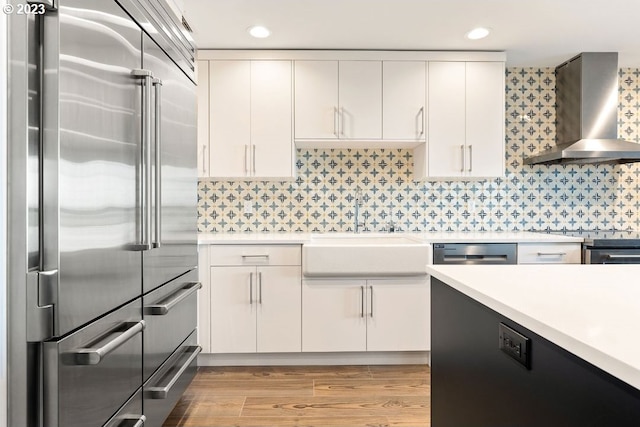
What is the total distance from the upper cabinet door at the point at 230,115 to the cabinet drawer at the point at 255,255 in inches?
23.0

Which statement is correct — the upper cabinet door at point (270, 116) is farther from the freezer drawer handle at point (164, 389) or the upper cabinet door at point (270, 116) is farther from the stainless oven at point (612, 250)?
the stainless oven at point (612, 250)

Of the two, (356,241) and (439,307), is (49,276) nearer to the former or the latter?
(439,307)

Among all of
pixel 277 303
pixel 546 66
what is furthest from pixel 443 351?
pixel 546 66

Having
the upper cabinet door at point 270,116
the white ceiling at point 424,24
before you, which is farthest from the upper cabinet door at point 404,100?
the upper cabinet door at point 270,116

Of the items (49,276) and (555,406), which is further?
(49,276)

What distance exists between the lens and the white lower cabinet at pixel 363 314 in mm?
2607

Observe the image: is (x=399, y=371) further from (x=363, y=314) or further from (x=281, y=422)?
(x=281, y=422)

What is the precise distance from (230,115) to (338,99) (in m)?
0.81

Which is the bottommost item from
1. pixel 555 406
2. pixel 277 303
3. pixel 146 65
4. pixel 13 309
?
pixel 277 303

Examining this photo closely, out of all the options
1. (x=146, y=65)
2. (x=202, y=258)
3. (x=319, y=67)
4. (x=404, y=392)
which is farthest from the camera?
(x=319, y=67)

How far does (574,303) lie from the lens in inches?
34.3

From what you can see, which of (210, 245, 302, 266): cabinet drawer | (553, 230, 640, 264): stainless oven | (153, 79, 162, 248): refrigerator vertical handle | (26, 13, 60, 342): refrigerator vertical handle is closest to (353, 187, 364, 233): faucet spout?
(210, 245, 302, 266): cabinet drawer

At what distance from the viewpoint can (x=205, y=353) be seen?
104 inches

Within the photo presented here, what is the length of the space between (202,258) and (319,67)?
1.62 metres
